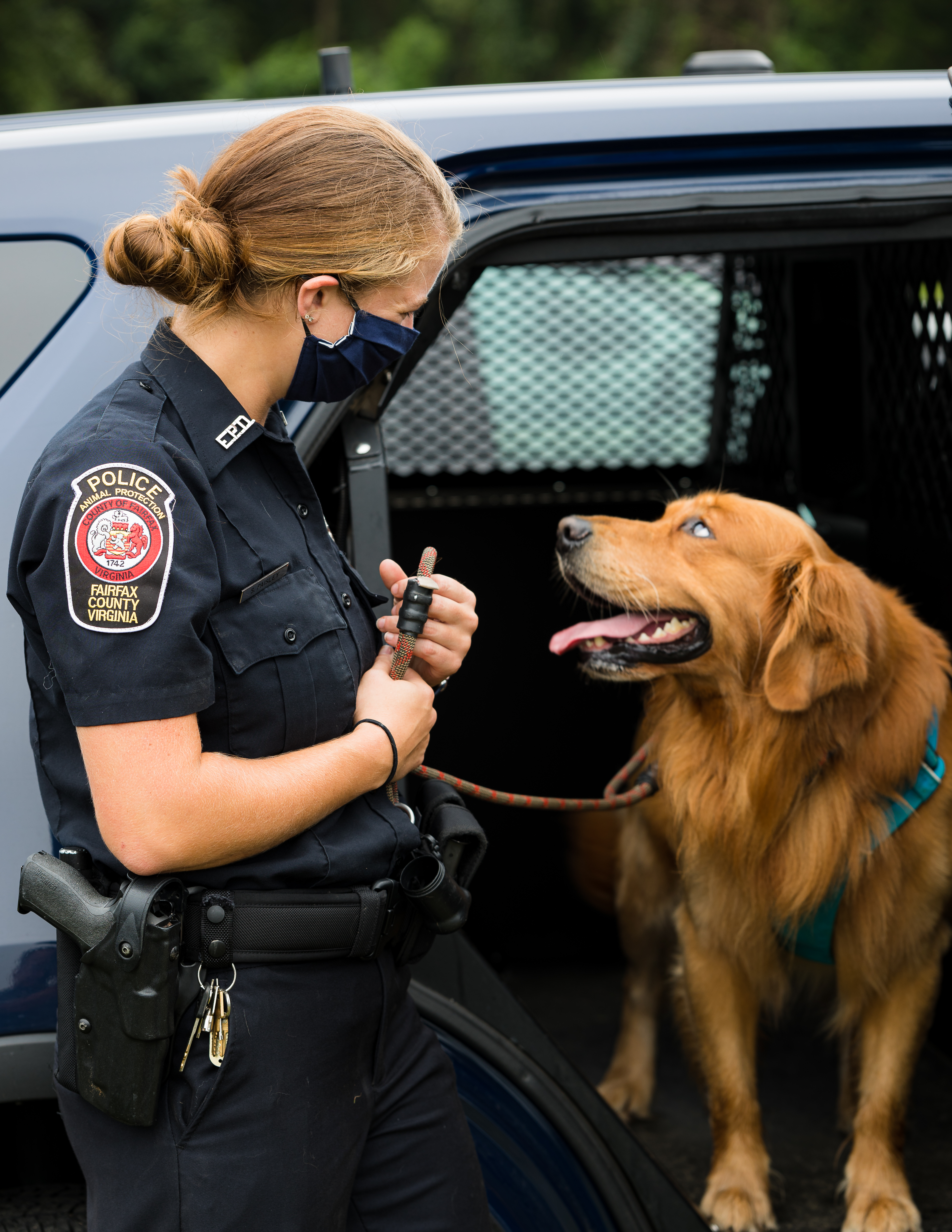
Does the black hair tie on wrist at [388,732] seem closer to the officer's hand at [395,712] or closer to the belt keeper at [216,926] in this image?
the officer's hand at [395,712]

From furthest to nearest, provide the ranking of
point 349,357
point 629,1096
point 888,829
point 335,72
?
point 629,1096 → point 888,829 → point 335,72 → point 349,357

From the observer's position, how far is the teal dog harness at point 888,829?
2.23 m

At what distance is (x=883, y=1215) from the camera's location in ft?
7.44

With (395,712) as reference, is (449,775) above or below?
below

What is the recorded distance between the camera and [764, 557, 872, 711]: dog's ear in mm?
2129

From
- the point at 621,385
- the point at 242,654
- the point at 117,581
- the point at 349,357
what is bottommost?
the point at 621,385

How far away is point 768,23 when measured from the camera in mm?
22078

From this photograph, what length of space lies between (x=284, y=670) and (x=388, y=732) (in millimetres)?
134

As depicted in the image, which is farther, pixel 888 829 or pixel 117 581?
pixel 888 829

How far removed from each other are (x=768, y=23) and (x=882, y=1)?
84.4 inches

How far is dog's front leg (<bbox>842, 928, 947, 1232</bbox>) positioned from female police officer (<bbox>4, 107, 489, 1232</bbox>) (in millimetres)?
1379

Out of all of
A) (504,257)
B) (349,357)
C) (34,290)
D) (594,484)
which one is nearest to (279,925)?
(349,357)

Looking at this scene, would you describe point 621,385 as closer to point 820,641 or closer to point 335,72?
point 820,641

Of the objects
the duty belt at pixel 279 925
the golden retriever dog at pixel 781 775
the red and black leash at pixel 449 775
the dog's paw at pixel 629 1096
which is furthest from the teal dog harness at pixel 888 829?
the duty belt at pixel 279 925
